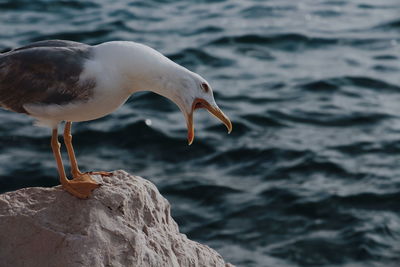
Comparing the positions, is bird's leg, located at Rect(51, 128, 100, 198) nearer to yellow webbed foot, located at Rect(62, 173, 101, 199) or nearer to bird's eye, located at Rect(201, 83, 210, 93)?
yellow webbed foot, located at Rect(62, 173, 101, 199)

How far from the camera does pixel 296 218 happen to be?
10977 mm

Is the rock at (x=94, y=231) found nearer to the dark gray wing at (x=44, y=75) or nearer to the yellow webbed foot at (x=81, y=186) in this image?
the yellow webbed foot at (x=81, y=186)

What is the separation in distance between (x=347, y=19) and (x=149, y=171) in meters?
8.80

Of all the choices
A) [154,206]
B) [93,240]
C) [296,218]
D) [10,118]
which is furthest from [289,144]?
[93,240]

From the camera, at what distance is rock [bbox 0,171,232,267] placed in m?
5.71

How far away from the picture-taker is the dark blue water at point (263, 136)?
35.4 feet

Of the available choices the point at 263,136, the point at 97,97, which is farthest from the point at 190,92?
the point at 263,136

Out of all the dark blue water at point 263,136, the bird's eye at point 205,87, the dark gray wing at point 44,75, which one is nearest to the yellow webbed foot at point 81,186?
the dark gray wing at point 44,75

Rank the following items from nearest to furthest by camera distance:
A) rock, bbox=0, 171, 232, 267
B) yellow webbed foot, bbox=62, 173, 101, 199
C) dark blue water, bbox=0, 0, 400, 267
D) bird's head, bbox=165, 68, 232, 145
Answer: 1. rock, bbox=0, 171, 232, 267
2. bird's head, bbox=165, 68, 232, 145
3. yellow webbed foot, bbox=62, 173, 101, 199
4. dark blue water, bbox=0, 0, 400, 267

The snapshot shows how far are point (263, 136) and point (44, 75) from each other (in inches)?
286

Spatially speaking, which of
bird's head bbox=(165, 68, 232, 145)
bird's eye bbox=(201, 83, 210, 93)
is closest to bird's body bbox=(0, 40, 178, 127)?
bird's head bbox=(165, 68, 232, 145)

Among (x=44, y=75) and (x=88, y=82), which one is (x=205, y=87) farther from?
(x=44, y=75)

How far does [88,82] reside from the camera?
6027 mm

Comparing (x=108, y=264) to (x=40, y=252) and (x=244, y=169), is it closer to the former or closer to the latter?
(x=40, y=252)
